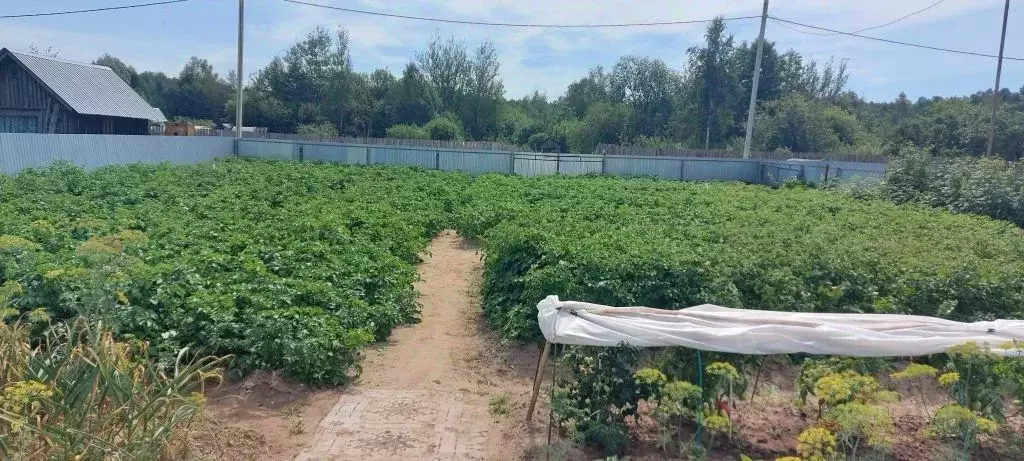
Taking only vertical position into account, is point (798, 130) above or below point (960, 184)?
above

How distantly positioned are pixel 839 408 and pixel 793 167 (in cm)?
2435

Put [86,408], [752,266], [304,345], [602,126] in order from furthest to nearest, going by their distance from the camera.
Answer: [602,126] < [752,266] < [304,345] < [86,408]

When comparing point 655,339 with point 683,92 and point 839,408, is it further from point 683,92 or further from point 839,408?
point 683,92

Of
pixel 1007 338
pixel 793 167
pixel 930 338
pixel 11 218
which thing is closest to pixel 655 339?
pixel 930 338

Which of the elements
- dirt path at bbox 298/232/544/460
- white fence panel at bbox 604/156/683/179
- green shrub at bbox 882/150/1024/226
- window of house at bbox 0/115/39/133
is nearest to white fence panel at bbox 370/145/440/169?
white fence panel at bbox 604/156/683/179

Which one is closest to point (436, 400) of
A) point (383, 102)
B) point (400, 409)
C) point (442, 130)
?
point (400, 409)

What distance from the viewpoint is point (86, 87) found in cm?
2911

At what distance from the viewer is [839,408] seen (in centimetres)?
450

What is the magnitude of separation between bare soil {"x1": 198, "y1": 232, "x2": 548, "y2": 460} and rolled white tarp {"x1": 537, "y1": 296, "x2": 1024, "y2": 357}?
3.34 feet

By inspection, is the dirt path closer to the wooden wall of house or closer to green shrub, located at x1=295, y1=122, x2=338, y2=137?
the wooden wall of house

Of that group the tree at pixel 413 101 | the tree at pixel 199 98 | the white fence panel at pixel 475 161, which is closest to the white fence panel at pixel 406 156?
the white fence panel at pixel 475 161

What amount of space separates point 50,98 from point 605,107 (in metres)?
30.3

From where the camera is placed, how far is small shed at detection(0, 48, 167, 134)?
27.4 metres

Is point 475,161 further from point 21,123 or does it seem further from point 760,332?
point 760,332
